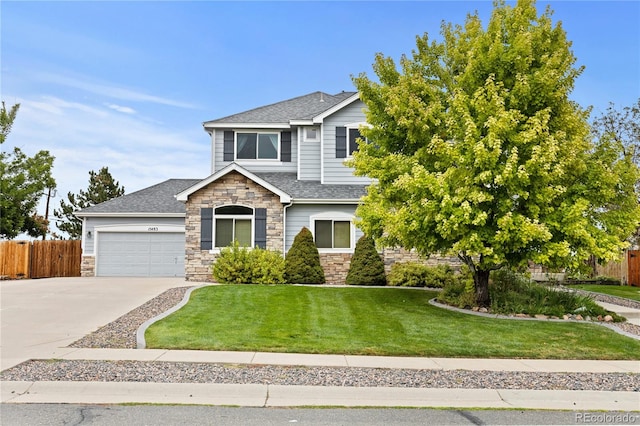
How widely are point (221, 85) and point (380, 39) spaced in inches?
265

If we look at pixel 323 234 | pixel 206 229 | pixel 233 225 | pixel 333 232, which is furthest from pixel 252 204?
pixel 333 232

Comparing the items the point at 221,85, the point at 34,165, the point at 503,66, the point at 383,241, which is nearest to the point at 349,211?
the point at 383,241

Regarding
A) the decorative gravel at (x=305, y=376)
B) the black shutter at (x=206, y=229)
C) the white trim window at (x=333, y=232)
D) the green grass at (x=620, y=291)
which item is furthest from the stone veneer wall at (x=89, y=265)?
the green grass at (x=620, y=291)

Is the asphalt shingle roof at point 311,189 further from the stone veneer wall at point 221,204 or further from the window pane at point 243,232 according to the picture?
the window pane at point 243,232

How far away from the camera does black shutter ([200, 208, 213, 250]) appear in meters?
19.8

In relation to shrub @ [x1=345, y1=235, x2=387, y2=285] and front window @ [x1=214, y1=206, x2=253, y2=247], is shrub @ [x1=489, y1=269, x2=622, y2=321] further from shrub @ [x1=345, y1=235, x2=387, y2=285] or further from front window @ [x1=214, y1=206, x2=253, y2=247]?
front window @ [x1=214, y1=206, x2=253, y2=247]

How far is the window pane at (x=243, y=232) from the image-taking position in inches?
793

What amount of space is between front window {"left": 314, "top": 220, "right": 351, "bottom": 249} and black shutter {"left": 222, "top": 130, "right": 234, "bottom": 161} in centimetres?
563

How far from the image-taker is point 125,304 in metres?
14.3

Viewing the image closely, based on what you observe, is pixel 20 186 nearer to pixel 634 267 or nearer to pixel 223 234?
pixel 223 234

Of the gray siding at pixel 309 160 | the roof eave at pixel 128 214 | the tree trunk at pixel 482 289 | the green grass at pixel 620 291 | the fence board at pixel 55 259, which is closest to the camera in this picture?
the tree trunk at pixel 482 289

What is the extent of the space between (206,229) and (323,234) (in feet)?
15.3

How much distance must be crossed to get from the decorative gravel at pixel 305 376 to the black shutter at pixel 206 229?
1141 cm

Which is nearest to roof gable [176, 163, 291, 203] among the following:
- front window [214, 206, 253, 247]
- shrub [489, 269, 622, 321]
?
front window [214, 206, 253, 247]
